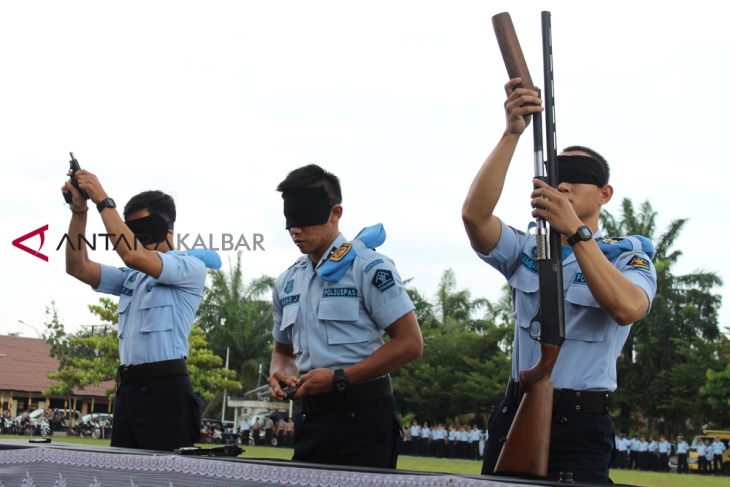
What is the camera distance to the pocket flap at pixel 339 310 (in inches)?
124

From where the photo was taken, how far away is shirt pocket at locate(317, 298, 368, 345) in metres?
3.16

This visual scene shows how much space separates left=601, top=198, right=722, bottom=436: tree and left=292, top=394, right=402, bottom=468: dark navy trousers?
2909 centimetres

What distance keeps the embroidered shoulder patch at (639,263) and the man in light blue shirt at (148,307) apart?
106 inches

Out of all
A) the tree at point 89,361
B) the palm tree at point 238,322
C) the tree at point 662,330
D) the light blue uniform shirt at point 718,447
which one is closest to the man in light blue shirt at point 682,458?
the light blue uniform shirt at point 718,447

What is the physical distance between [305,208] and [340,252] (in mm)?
266

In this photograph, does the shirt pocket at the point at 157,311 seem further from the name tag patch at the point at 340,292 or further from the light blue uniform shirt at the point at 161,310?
the name tag patch at the point at 340,292

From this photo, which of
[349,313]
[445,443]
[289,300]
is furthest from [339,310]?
[445,443]

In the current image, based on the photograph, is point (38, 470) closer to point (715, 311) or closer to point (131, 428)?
point (131, 428)

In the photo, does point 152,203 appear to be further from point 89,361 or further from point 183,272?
point 89,361

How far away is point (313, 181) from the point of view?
3379 mm

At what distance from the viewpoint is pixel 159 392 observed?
13.6ft

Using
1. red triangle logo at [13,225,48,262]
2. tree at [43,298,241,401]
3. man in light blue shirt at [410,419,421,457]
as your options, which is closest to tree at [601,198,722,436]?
man in light blue shirt at [410,419,421,457]

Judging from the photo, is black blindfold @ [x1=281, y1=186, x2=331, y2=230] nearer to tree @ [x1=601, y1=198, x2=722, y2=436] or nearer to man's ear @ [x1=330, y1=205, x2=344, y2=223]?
man's ear @ [x1=330, y1=205, x2=344, y2=223]

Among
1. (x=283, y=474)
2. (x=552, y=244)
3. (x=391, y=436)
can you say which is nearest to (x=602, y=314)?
(x=552, y=244)
